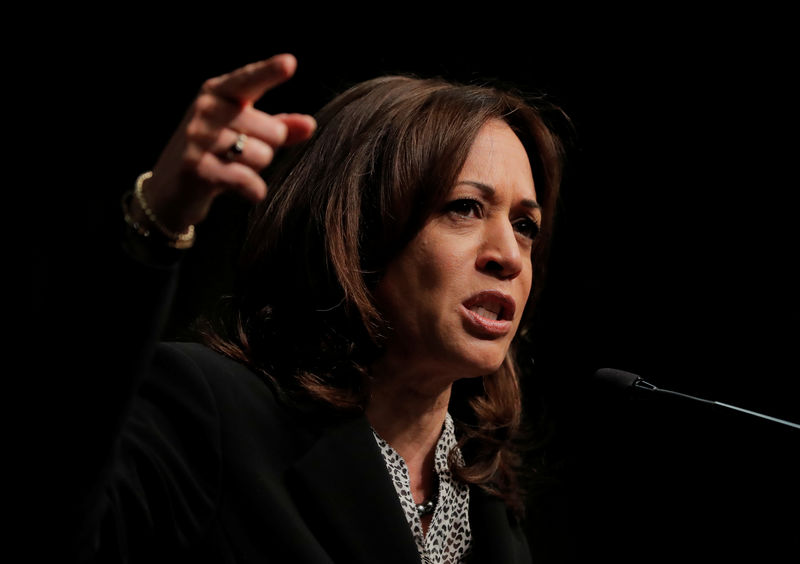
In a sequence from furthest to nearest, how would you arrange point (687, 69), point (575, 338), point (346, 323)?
point (575, 338) < point (687, 69) < point (346, 323)

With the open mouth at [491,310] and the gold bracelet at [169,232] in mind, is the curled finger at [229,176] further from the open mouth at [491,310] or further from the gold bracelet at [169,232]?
the open mouth at [491,310]

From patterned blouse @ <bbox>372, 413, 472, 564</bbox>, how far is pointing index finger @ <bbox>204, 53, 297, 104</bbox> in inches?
34.2

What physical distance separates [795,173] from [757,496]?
85 centimetres

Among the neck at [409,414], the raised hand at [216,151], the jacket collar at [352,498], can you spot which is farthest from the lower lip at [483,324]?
the raised hand at [216,151]

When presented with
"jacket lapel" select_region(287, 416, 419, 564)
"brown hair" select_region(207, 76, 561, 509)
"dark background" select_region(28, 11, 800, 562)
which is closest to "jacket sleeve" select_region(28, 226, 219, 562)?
"jacket lapel" select_region(287, 416, 419, 564)

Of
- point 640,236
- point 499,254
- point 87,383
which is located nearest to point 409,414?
point 499,254

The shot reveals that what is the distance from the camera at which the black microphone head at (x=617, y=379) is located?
1.48 meters

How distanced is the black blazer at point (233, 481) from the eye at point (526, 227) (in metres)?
0.53

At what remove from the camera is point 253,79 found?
999mm

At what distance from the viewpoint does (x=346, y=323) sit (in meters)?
1.72

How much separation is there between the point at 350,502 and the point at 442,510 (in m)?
0.30

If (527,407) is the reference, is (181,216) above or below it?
above

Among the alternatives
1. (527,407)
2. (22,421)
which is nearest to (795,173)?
(527,407)

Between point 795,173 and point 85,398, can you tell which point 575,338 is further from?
point 85,398
